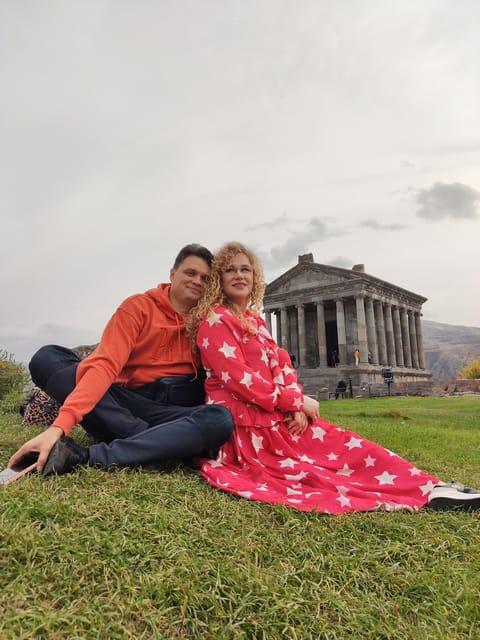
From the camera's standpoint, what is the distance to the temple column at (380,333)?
1459 inches

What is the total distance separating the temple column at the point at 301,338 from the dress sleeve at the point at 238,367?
3376cm

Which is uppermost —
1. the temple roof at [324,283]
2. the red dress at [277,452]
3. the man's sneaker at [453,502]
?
the temple roof at [324,283]

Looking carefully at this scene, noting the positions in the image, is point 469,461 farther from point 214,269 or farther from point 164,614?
point 164,614

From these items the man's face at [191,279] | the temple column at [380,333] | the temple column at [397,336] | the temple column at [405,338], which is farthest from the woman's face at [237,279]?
the temple column at [405,338]

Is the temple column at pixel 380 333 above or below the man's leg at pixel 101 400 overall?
above

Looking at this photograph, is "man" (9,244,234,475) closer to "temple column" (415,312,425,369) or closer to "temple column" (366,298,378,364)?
"temple column" (366,298,378,364)

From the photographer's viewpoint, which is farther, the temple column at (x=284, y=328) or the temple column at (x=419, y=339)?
the temple column at (x=419, y=339)

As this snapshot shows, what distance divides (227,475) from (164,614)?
4.35 ft

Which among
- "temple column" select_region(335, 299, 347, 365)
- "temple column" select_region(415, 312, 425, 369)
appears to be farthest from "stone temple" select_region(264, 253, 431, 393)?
"temple column" select_region(415, 312, 425, 369)

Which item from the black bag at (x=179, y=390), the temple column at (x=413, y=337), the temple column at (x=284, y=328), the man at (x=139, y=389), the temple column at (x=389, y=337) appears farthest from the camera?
the temple column at (x=413, y=337)

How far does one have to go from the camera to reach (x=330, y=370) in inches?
1308

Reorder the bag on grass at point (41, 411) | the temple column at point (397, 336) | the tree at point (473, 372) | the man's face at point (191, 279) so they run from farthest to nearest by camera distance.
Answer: the tree at point (473, 372) → the temple column at point (397, 336) → the bag on grass at point (41, 411) → the man's face at point (191, 279)

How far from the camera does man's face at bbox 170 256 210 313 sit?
3.61 m

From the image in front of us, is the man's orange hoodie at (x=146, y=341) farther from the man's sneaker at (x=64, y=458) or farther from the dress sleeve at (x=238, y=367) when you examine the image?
the man's sneaker at (x=64, y=458)
